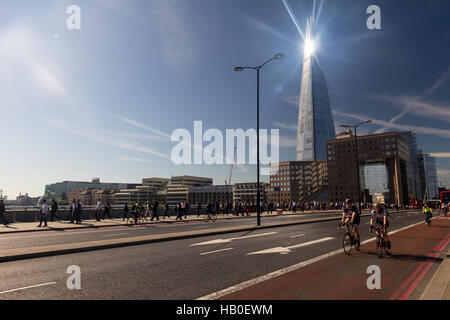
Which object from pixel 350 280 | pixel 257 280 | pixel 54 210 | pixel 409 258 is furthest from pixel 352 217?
pixel 54 210

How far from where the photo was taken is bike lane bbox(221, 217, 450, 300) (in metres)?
5.37

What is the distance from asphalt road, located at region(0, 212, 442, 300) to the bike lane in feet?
2.44

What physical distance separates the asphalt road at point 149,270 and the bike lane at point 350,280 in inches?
29.3

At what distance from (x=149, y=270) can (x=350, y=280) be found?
4.92 meters

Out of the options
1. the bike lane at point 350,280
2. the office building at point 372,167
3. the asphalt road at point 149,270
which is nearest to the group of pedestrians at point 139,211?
the asphalt road at point 149,270

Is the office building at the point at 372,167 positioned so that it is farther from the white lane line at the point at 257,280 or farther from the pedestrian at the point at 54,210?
the white lane line at the point at 257,280

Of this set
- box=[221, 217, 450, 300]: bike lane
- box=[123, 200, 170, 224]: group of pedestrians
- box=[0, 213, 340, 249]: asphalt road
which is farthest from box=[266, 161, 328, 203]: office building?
box=[221, 217, 450, 300]: bike lane

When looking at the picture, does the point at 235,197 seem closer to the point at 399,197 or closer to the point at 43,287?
the point at 399,197

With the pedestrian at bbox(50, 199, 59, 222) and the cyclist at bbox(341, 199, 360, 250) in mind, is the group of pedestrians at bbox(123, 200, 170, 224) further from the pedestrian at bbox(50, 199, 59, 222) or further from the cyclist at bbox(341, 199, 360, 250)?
the cyclist at bbox(341, 199, 360, 250)

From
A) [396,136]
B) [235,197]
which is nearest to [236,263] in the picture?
[396,136]

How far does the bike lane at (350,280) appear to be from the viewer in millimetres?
5371

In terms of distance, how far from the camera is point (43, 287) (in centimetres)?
590

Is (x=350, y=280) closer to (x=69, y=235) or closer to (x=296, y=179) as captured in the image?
(x=69, y=235)
